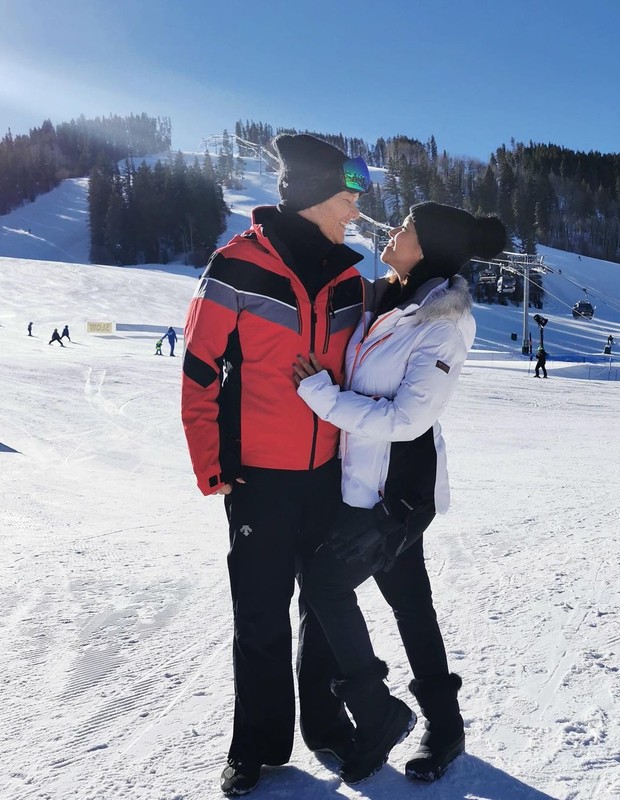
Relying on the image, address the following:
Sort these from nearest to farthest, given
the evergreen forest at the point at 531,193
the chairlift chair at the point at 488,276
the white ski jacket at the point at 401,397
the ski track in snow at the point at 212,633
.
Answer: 1. the white ski jacket at the point at 401,397
2. the ski track in snow at the point at 212,633
3. the chairlift chair at the point at 488,276
4. the evergreen forest at the point at 531,193

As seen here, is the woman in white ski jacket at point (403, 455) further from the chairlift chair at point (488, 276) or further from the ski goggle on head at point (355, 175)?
the chairlift chair at point (488, 276)

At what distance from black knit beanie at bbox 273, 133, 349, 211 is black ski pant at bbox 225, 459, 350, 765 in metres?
0.90

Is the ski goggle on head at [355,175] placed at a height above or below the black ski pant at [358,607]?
above

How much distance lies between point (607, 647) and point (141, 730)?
1896 millimetres

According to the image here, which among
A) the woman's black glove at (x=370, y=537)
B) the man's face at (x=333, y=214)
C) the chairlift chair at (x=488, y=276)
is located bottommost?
the woman's black glove at (x=370, y=537)

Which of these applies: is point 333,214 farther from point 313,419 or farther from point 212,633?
point 212,633

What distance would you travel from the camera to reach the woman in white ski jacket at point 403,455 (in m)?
2.08

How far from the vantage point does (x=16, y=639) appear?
3.22 meters

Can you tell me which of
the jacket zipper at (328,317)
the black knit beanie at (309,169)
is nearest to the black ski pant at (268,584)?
the jacket zipper at (328,317)

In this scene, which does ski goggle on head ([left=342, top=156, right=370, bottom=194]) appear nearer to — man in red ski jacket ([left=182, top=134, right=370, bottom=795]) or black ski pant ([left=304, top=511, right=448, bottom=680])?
man in red ski jacket ([left=182, top=134, right=370, bottom=795])

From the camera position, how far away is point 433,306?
6.83 feet

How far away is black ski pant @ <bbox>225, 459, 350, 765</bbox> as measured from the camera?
2.19m

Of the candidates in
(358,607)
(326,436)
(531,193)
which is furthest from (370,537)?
(531,193)

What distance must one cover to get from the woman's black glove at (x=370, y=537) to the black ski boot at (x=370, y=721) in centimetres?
35
